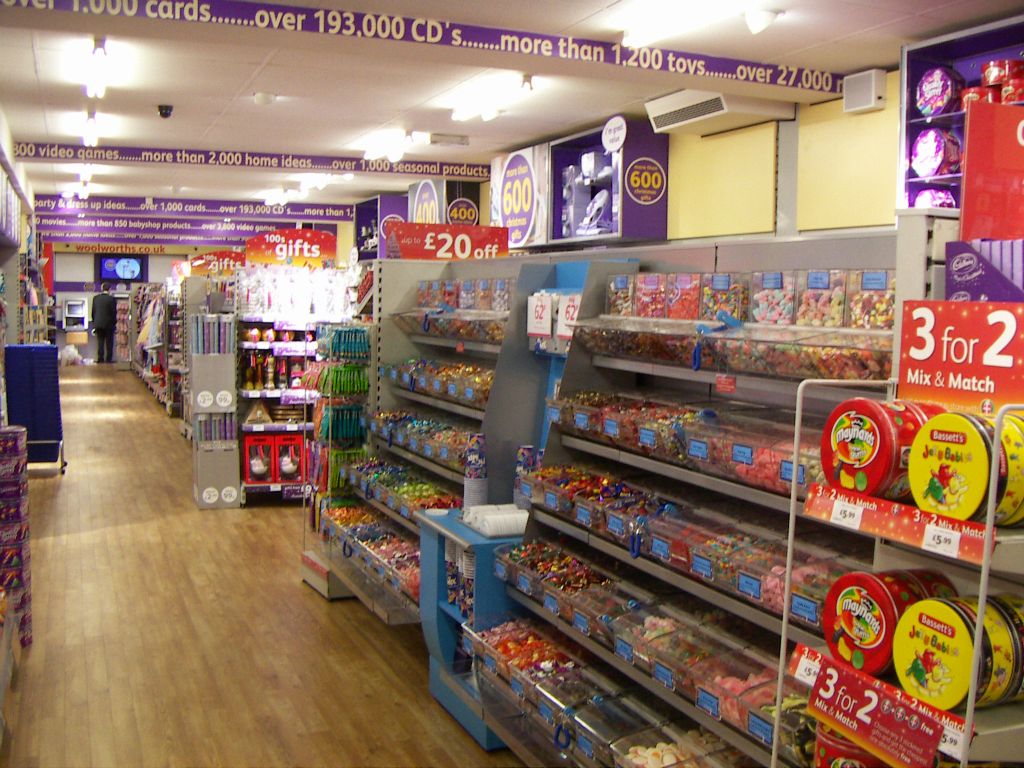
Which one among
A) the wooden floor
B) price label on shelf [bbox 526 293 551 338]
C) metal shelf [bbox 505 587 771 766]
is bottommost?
the wooden floor

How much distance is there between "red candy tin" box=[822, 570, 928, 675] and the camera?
1897mm

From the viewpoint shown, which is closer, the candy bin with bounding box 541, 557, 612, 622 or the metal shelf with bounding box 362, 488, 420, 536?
the candy bin with bounding box 541, 557, 612, 622

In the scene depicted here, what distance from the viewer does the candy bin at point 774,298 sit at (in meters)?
3.00

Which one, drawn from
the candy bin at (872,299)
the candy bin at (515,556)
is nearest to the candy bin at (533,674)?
the candy bin at (515,556)

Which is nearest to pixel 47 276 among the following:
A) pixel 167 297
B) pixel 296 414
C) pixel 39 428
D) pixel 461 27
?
pixel 167 297

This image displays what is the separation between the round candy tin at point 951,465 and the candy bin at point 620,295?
6.44 ft

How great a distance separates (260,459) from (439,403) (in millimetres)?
3785

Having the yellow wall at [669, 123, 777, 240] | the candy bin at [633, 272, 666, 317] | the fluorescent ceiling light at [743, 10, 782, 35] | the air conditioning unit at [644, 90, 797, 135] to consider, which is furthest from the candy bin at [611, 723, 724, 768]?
the yellow wall at [669, 123, 777, 240]

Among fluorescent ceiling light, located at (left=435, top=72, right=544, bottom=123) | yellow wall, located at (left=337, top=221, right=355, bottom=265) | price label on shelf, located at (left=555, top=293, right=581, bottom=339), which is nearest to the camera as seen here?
price label on shelf, located at (left=555, top=293, right=581, bottom=339)

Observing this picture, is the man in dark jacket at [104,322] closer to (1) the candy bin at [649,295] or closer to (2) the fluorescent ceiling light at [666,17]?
(2) the fluorescent ceiling light at [666,17]

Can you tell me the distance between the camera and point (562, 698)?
3.33 m

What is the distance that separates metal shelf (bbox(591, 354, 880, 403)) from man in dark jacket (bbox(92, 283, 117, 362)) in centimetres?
2404

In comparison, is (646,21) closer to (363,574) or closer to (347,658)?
(363,574)

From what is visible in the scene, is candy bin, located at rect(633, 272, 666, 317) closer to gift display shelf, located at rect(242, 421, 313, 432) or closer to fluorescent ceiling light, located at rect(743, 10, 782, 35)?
fluorescent ceiling light, located at rect(743, 10, 782, 35)
